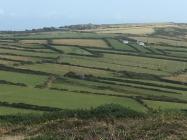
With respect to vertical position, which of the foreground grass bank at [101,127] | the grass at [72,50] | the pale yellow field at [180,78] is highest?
the foreground grass bank at [101,127]

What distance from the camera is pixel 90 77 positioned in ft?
155

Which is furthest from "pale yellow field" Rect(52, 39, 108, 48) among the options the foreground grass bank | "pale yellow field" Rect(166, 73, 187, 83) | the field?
the foreground grass bank

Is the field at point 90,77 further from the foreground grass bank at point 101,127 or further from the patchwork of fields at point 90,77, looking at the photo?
the foreground grass bank at point 101,127

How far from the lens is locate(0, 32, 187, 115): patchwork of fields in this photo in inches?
1320

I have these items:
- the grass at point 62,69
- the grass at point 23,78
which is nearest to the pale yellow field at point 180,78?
the grass at point 62,69

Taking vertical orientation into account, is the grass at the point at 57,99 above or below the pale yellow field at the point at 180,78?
above

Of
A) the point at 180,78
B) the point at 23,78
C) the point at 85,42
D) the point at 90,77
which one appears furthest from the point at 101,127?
the point at 85,42

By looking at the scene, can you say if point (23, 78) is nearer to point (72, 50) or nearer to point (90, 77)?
point (90, 77)

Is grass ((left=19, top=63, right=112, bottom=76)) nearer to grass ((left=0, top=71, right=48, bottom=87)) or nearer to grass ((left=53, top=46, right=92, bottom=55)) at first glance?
grass ((left=0, top=71, right=48, bottom=87))

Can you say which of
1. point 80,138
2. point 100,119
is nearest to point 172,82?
point 100,119

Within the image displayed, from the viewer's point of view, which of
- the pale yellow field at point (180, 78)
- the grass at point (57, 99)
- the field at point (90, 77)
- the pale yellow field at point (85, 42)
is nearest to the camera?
the grass at point (57, 99)

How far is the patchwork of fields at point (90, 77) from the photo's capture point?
3353cm

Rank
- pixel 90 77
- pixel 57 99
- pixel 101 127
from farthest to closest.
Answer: pixel 90 77 < pixel 57 99 < pixel 101 127

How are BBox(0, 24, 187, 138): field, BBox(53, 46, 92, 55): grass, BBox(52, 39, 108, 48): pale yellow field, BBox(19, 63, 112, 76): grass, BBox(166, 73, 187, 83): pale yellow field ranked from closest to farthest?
BBox(0, 24, 187, 138): field < BBox(166, 73, 187, 83): pale yellow field < BBox(19, 63, 112, 76): grass < BBox(53, 46, 92, 55): grass < BBox(52, 39, 108, 48): pale yellow field
